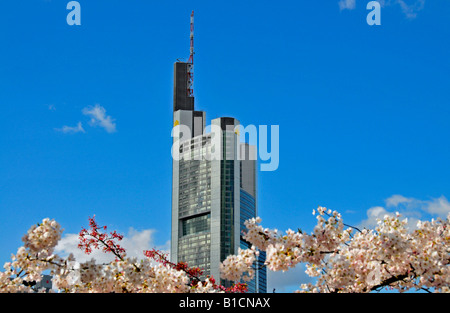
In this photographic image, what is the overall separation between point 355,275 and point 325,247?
0.55 m

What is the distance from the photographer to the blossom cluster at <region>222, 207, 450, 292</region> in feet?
22.8

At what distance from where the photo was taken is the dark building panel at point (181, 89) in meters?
137

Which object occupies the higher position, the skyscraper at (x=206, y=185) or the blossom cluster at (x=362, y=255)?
the skyscraper at (x=206, y=185)

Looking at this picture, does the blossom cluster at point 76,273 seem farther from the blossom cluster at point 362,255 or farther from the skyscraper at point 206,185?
the skyscraper at point 206,185

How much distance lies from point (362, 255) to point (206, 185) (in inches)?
4904

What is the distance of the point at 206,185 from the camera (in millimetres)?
131500

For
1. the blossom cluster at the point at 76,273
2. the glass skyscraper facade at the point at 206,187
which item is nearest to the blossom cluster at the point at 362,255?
the blossom cluster at the point at 76,273

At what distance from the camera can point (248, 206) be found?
443 feet

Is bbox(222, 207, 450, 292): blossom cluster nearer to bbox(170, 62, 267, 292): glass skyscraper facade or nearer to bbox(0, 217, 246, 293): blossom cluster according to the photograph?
bbox(0, 217, 246, 293): blossom cluster

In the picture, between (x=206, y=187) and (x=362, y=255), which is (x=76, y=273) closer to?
(x=362, y=255)

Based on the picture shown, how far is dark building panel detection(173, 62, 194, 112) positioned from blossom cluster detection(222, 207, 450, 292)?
431 feet

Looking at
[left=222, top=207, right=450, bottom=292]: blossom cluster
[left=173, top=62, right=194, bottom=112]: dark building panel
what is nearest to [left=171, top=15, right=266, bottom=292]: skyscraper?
[left=173, top=62, right=194, bottom=112]: dark building panel
